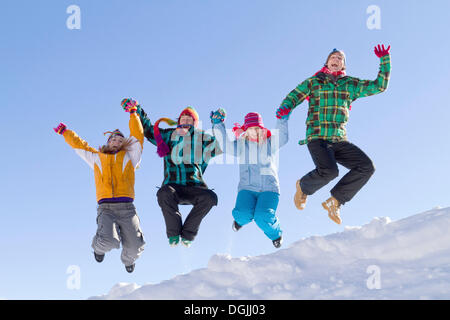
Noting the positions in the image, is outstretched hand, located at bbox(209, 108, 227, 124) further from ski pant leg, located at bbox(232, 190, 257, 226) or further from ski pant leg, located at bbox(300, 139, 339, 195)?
ski pant leg, located at bbox(300, 139, 339, 195)

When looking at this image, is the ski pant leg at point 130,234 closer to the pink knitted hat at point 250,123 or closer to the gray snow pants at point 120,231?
the gray snow pants at point 120,231

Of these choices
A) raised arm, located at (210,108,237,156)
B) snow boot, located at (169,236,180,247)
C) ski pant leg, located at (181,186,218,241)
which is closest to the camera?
snow boot, located at (169,236,180,247)

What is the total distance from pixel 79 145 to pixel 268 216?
12.9 ft

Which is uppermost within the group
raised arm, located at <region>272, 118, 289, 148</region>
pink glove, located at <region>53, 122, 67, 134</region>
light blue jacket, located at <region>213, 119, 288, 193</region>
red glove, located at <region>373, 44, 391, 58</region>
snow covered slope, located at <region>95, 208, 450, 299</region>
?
red glove, located at <region>373, 44, 391, 58</region>

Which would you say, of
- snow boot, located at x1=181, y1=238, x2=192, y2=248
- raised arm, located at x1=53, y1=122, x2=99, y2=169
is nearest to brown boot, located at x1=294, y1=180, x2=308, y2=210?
snow boot, located at x1=181, y1=238, x2=192, y2=248

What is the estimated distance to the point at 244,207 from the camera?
7625 mm

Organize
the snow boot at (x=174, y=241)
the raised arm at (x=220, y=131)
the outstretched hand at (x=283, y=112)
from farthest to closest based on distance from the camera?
the raised arm at (x=220, y=131), the outstretched hand at (x=283, y=112), the snow boot at (x=174, y=241)

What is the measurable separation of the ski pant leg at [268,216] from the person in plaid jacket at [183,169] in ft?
2.75

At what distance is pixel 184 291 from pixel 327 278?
13.7m

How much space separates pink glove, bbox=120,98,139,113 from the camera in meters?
7.98

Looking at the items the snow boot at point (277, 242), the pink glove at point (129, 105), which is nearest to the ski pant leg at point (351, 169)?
the snow boot at point (277, 242)

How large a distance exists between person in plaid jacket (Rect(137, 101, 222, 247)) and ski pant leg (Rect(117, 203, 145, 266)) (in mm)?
736

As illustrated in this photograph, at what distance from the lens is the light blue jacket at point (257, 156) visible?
7.91 metres
